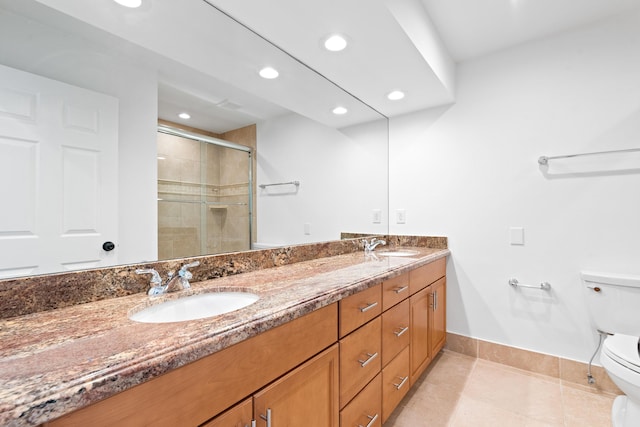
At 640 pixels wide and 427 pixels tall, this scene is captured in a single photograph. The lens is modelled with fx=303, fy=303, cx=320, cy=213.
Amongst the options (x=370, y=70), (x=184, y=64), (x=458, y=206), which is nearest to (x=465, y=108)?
(x=458, y=206)

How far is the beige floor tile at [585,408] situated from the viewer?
156 cm

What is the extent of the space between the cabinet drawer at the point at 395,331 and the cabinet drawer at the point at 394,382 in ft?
0.14

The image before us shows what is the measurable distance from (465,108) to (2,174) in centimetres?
258

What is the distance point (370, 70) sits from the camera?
187 centimetres

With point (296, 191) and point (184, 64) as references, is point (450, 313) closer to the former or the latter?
point (296, 191)

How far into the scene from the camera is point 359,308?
124cm

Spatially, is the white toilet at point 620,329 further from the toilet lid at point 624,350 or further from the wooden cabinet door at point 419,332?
the wooden cabinet door at point 419,332

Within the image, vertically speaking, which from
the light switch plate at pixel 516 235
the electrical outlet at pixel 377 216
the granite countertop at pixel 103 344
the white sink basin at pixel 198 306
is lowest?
the white sink basin at pixel 198 306

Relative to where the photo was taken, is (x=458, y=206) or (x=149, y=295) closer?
(x=149, y=295)

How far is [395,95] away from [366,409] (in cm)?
198

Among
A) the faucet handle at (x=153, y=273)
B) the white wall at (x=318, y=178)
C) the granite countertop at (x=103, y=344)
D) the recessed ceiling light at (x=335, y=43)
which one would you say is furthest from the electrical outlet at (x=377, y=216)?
the faucet handle at (x=153, y=273)

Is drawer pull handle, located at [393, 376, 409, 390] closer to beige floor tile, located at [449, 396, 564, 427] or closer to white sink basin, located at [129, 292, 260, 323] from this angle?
beige floor tile, located at [449, 396, 564, 427]

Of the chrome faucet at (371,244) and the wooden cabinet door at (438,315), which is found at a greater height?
the chrome faucet at (371,244)

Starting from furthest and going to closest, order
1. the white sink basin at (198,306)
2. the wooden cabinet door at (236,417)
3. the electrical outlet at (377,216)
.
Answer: the electrical outlet at (377,216) → the white sink basin at (198,306) → the wooden cabinet door at (236,417)
